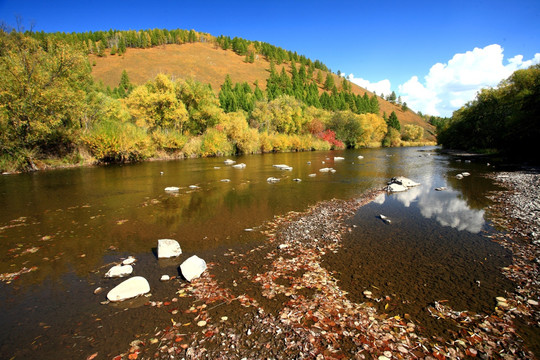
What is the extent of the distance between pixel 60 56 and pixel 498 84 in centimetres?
8060

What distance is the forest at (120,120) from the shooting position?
28156 millimetres

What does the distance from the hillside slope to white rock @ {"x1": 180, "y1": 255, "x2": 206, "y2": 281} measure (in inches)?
4942

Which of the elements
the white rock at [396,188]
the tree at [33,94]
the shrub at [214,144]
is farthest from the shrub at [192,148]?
the white rock at [396,188]

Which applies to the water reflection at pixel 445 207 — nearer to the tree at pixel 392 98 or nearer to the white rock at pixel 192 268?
the white rock at pixel 192 268

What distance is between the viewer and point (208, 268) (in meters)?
7.52

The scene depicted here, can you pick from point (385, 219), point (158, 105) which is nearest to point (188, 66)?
point (158, 105)

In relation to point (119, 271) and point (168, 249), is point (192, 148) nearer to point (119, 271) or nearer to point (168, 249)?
point (168, 249)

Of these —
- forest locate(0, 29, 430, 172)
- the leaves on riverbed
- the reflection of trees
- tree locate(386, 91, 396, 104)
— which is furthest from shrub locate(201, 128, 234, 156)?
tree locate(386, 91, 396, 104)

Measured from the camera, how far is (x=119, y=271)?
7.24 meters

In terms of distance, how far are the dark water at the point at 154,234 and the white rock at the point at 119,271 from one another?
32cm

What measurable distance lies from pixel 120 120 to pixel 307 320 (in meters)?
57.8

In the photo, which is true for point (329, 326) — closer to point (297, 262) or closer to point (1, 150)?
point (297, 262)

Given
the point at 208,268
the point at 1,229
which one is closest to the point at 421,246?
the point at 208,268

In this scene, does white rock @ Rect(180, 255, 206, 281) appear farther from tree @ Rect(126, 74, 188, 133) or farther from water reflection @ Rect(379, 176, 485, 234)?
tree @ Rect(126, 74, 188, 133)
